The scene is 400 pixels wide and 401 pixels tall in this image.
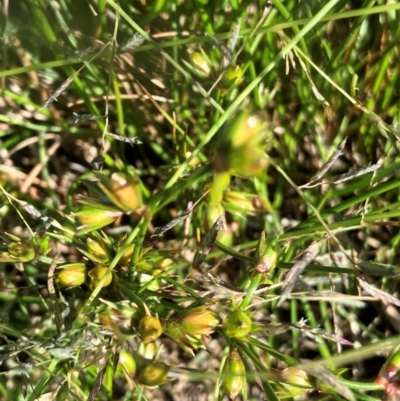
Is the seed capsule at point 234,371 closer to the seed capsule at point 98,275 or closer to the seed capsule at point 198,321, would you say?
the seed capsule at point 198,321

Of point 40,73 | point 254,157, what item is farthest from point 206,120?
point 254,157

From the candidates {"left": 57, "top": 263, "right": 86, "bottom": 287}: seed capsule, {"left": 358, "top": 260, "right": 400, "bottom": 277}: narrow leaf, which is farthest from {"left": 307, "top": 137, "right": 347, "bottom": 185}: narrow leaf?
{"left": 57, "top": 263, "right": 86, "bottom": 287}: seed capsule

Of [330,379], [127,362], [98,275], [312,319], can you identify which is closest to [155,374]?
[127,362]

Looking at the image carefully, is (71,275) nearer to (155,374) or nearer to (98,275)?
(98,275)

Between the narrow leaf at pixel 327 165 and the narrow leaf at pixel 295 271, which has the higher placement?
the narrow leaf at pixel 327 165

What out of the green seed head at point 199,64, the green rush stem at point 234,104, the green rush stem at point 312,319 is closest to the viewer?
the green rush stem at point 234,104

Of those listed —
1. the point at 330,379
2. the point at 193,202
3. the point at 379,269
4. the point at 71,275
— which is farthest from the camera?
the point at 193,202

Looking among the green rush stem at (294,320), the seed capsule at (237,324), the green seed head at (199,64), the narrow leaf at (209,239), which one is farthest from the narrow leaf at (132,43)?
the green rush stem at (294,320)

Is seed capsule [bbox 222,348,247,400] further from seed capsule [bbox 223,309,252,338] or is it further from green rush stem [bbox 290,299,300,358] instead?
green rush stem [bbox 290,299,300,358]
